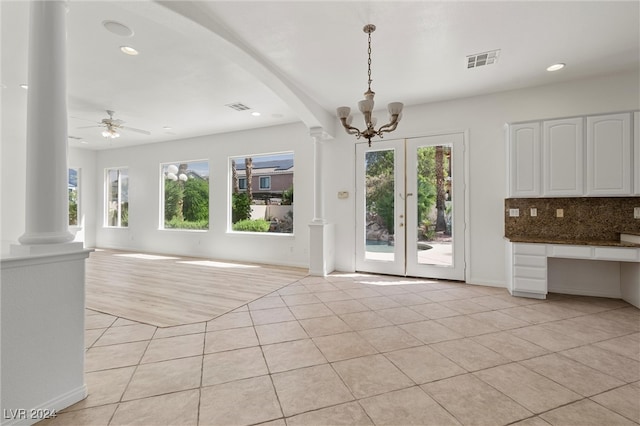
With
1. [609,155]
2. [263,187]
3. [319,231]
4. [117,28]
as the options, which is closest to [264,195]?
[263,187]

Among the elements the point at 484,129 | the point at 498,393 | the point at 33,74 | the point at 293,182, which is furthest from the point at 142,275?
the point at 484,129

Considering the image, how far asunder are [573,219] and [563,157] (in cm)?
93

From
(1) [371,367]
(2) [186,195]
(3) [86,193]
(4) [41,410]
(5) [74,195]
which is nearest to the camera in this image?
(4) [41,410]

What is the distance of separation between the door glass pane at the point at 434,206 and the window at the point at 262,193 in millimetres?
2796

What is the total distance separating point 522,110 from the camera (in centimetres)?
446

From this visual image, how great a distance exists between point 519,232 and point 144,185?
29.2ft

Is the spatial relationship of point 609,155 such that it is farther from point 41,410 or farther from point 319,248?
point 41,410

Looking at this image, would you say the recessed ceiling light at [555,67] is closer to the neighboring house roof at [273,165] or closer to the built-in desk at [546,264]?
the built-in desk at [546,264]

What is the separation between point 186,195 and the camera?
791 cm

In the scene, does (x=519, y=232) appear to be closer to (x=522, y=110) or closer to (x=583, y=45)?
(x=522, y=110)

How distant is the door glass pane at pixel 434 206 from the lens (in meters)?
4.98

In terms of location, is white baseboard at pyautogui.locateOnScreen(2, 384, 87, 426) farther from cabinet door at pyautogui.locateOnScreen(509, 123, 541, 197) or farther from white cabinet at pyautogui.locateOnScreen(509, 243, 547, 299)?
cabinet door at pyautogui.locateOnScreen(509, 123, 541, 197)

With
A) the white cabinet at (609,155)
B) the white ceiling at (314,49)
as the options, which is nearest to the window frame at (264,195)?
the white ceiling at (314,49)

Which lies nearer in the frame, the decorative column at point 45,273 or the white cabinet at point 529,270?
the decorative column at point 45,273
